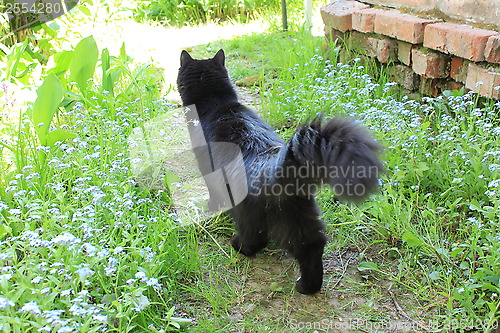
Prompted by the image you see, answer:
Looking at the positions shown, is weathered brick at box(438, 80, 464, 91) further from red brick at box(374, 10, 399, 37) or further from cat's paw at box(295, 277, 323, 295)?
cat's paw at box(295, 277, 323, 295)

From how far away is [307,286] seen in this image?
6.07 ft

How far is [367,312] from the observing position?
1.76 meters

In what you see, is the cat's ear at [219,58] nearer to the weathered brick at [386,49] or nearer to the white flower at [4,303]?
the weathered brick at [386,49]

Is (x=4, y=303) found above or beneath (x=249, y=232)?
above

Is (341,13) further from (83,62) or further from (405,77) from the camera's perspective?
(83,62)

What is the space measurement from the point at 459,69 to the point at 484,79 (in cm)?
26

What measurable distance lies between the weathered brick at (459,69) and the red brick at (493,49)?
0.19 metres

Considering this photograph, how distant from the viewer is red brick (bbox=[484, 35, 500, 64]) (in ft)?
8.10

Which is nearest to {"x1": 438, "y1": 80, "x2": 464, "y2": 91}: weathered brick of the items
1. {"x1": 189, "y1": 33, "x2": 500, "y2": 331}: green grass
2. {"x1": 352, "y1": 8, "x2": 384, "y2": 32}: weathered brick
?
{"x1": 189, "y1": 33, "x2": 500, "y2": 331}: green grass

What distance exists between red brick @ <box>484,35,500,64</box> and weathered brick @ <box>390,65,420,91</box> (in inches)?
25.8

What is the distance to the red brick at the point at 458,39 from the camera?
8.40 feet

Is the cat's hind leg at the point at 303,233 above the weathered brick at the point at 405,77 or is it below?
below

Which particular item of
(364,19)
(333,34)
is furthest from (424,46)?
(333,34)

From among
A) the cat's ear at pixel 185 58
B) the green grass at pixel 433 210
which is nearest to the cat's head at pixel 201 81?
the cat's ear at pixel 185 58
